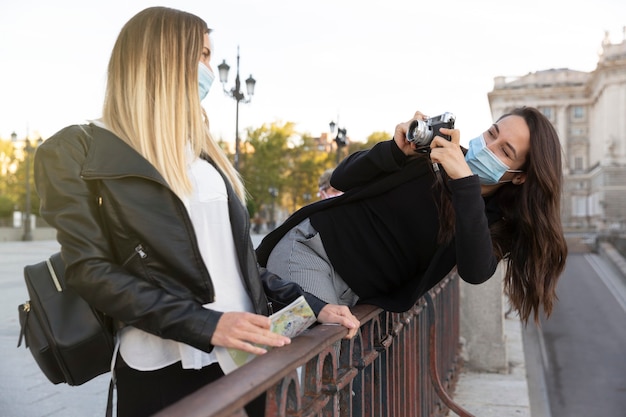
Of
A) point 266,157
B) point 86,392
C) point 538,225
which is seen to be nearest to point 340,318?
point 538,225

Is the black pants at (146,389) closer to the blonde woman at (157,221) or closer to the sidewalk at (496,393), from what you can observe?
the blonde woman at (157,221)

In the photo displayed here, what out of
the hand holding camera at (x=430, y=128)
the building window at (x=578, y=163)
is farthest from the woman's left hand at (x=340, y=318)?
the building window at (x=578, y=163)

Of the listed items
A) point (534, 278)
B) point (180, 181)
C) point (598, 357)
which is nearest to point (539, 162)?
point (534, 278)

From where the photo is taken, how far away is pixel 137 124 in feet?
6.06

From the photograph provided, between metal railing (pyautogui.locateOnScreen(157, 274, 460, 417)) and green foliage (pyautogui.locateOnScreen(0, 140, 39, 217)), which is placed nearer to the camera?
metal railing (pyautogui.locateOnScreen(157, 274, 460, 417))

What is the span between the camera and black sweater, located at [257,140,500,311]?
262 cm

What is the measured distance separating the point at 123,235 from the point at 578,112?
298 ft

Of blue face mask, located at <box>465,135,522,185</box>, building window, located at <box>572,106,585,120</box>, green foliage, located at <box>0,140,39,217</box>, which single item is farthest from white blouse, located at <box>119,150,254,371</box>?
building window, located at <box>572,106,585,120</box>

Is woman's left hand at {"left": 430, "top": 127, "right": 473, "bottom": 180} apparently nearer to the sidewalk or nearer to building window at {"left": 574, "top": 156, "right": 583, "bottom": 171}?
the sidewalk

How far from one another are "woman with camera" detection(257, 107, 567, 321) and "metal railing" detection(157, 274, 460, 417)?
214mm

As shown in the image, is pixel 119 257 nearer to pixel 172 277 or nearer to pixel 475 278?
pixel 172 277

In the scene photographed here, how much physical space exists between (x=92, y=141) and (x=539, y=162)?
187 cm

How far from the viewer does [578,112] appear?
84312 mm

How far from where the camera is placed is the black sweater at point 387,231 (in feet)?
8.58
